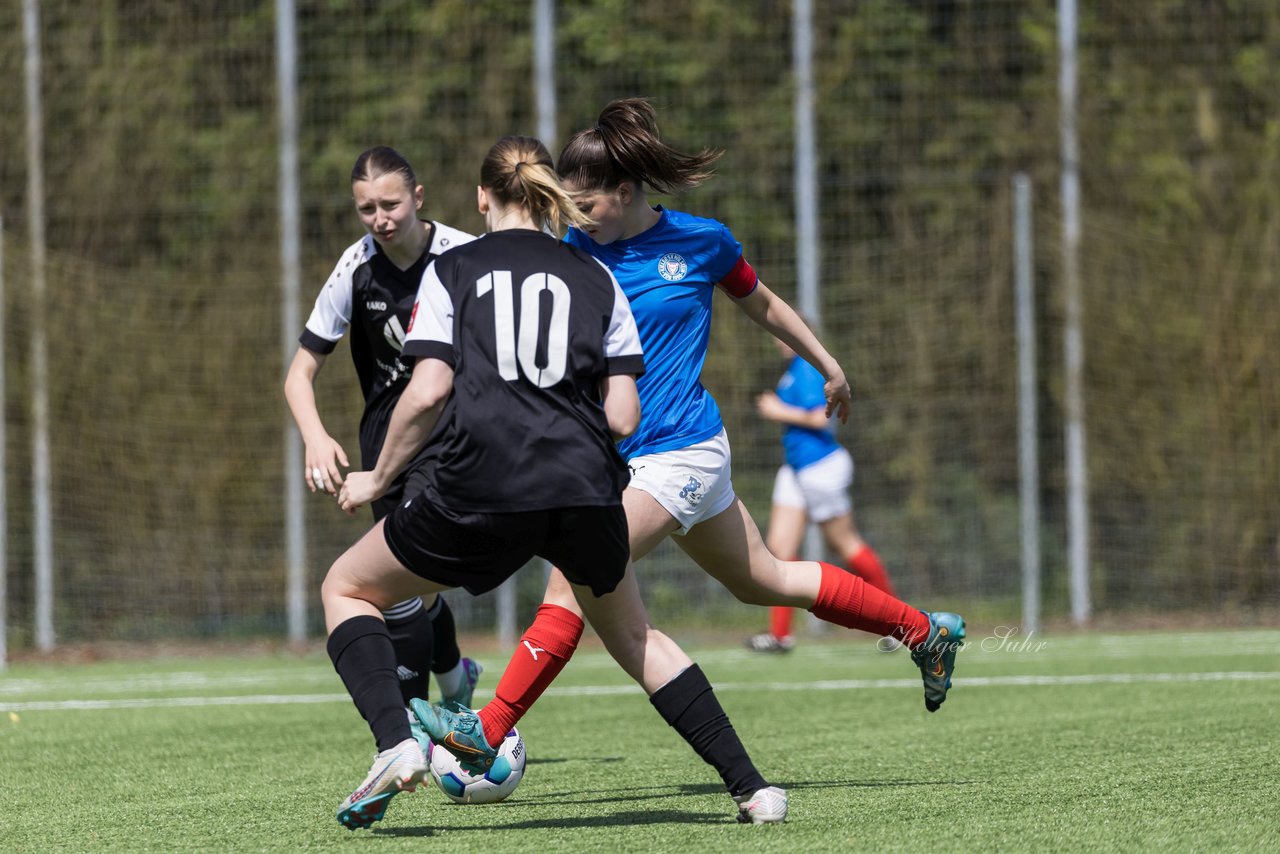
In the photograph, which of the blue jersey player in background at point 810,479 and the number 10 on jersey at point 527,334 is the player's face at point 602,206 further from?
the blue jersey player in background at point 810,479

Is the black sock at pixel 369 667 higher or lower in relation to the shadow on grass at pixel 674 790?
higher

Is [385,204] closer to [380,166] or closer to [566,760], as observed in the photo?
[380,166]

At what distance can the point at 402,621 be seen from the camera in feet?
18.6

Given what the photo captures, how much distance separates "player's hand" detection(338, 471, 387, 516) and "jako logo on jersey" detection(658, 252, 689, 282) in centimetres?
113

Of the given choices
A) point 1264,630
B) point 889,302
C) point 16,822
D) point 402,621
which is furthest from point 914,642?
point 889,302

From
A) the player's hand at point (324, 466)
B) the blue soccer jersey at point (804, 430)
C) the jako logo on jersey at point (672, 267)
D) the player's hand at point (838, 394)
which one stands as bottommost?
the blue soccer jersey at point (804, 430)

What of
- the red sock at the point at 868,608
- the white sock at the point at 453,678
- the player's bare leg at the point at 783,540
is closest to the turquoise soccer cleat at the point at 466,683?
the white sock at the point at 453,678

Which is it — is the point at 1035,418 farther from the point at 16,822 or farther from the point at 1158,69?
the point at 16,822

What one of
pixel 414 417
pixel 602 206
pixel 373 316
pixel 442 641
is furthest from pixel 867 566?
pixel 414 417

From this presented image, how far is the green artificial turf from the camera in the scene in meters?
3.99

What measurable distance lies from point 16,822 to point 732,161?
9459mm

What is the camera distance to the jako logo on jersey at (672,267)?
4723 mm

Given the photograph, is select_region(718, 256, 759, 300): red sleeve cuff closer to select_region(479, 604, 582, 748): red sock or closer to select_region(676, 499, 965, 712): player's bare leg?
select_region(676, 499, 965, 712): player's bare leg

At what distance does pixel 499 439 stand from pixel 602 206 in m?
1.03
